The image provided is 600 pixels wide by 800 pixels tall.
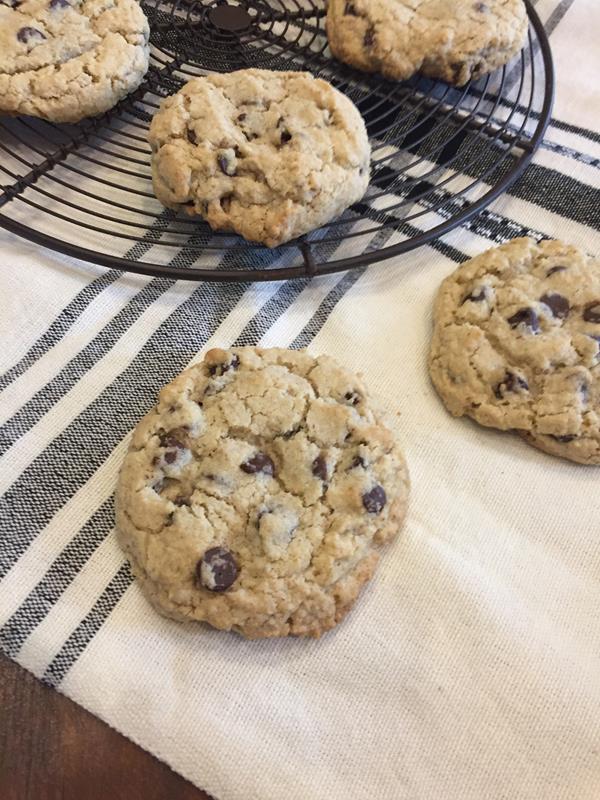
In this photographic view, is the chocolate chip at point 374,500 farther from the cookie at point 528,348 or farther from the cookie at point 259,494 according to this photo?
the cookie at point 528,348

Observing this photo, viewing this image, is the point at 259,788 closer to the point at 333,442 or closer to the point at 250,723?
the point at 250,723

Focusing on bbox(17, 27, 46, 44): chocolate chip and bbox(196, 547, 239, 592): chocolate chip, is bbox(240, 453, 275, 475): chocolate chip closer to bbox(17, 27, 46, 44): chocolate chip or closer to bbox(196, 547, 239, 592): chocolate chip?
bbox(196, 547, 239, 592): chocolate chip

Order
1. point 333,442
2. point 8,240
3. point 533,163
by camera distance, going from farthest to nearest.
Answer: point 533,163
point 8,240
point 333,442

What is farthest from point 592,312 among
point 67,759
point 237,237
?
point 67,759

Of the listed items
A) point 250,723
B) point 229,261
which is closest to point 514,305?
point 229,261

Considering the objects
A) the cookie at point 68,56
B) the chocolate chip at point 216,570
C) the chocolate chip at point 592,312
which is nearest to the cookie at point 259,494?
the chocolate chip at point 216,570

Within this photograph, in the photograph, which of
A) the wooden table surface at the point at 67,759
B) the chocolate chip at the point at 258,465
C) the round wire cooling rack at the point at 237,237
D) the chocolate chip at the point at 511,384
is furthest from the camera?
the round wire cooling rack at the point at 237,237

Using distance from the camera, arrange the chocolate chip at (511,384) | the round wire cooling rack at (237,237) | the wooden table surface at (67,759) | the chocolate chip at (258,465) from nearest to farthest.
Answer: the wooden table surface at (67,759) < the chocolate chip at (258,465) < the chocolate chip at (511,384) < the round wire cooling rack at (237,237)
